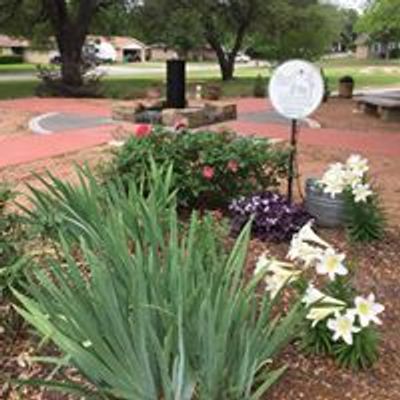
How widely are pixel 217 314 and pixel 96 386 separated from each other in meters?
0.53

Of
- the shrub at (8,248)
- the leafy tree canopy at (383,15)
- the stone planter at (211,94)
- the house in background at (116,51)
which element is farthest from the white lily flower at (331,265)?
the house in background at (116,51)

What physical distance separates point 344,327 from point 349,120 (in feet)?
42.5

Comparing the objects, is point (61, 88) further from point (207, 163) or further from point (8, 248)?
point (8, 248)

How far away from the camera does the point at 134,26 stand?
30.0m

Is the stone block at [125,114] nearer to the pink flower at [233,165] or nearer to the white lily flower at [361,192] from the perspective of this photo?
the pink flower at [233,165]

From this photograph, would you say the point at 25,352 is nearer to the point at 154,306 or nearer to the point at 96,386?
the point at 96,386

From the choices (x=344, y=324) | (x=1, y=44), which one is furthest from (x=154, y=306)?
(x=1, y=44)

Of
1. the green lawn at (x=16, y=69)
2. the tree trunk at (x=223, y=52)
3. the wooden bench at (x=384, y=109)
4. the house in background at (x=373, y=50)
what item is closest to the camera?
the wooden bench at (x=384, y=109)

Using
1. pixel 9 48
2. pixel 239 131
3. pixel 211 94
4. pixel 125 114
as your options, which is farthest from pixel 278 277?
pixel 9 48

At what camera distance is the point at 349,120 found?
1549 cm

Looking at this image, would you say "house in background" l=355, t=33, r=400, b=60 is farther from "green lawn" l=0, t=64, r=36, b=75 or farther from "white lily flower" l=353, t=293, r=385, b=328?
"white lily flower" l=353, t=293, r=385, b=328

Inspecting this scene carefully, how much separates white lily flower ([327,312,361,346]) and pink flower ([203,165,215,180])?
2648mm

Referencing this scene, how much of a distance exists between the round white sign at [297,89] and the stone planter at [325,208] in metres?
0.66

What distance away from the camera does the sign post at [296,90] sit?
568 centimetres
